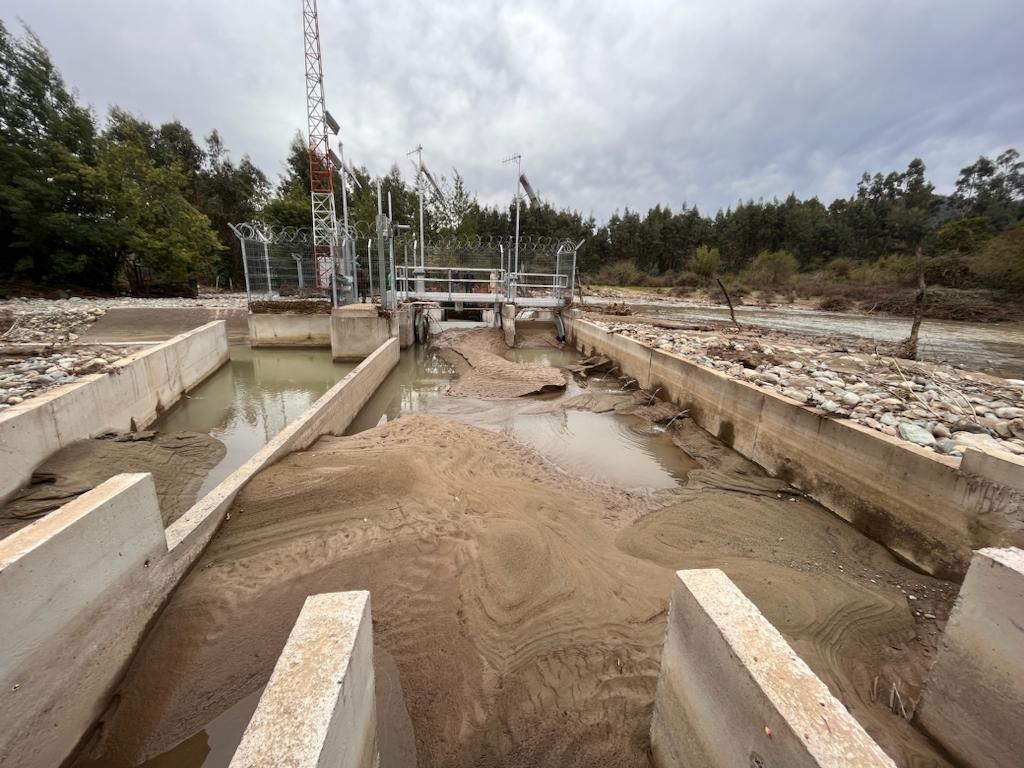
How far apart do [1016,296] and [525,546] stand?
3281 centimetres

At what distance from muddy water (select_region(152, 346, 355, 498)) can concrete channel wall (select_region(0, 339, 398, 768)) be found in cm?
292

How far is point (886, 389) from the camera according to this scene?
255 inches

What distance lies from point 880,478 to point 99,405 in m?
10.4

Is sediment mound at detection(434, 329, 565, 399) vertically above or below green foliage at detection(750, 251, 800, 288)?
below

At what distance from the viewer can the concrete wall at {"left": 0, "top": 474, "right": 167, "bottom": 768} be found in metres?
2.18

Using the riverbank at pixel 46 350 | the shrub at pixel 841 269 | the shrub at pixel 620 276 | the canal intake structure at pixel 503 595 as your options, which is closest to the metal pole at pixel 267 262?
the riverbank at pixel 46 350

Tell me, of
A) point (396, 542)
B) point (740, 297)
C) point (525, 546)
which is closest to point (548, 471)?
point (525, 546)

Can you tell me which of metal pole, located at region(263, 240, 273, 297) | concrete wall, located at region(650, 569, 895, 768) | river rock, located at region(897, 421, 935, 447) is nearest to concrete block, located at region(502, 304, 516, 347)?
metal pole, located at region(263, 240, 273, 297)

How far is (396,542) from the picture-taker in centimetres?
401

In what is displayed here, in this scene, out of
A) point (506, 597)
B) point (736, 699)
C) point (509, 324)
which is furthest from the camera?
point (509, 324)

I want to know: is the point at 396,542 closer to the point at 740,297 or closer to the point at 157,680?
the point at 157,680

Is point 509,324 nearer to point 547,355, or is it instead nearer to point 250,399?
point 547,355

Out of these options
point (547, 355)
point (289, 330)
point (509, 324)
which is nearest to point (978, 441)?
point (547, 355)

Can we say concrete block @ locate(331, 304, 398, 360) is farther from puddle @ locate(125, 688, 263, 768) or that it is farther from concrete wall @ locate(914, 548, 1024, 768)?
concrete wall @ locate(914, 548, 1024, 768)
